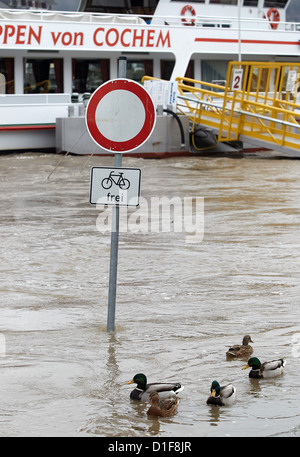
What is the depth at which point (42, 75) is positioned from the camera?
872 inches

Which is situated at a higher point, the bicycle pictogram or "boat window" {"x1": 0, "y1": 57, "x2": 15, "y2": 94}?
the bicycle pictogram

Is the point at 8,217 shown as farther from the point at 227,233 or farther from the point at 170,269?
the point at 170,269

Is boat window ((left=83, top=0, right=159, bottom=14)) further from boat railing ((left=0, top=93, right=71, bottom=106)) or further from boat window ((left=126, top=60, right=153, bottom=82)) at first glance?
boat railing ((left=0, top=93, right=71, bottom=106))

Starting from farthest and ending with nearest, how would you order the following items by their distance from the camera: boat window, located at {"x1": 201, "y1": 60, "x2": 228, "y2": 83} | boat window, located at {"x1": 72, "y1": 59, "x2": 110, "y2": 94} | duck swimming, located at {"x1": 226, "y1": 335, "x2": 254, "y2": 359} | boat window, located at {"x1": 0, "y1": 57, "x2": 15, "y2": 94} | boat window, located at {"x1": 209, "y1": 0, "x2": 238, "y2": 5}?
boat window, located at {"x1": 209, "y1": 0, "x2": 238, "y2": 5} < boat window, located at {"x1": 201, "y1": 60, "x2": 228, "y2": 83} < boat window, located at {"x1": 72, "y1": 59, "x2": 110, "y2": 94} < boat window, located at {"x1": 0, "y1": 57, "x2": 15, "y2": 94} < duck swimming, located at {"x1": 226, "y1": 335, "x2": 254, "y2": 359}

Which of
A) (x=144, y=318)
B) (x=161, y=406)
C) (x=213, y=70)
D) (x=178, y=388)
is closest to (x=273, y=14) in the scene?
(x=213, y=70)

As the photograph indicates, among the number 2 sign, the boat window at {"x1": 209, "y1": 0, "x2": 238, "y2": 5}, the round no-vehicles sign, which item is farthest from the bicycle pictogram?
the boat window at {"x1": 209, "y1": 0, "x2": 238, "y2": 5}

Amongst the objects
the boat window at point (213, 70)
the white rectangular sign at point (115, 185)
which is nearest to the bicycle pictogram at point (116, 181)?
the white rectangular sign at point (115, 185)

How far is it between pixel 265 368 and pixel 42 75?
58.2ft

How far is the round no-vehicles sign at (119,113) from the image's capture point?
5941mm

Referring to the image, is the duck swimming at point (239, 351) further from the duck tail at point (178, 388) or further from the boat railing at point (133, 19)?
the boat railing at point (133, 19)

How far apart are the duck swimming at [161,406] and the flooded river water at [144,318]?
5 centimetres

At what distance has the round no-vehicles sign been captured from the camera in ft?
19.5

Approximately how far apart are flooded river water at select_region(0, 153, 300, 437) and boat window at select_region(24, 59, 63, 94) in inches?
342

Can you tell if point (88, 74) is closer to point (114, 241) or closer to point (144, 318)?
point (144, 318)
